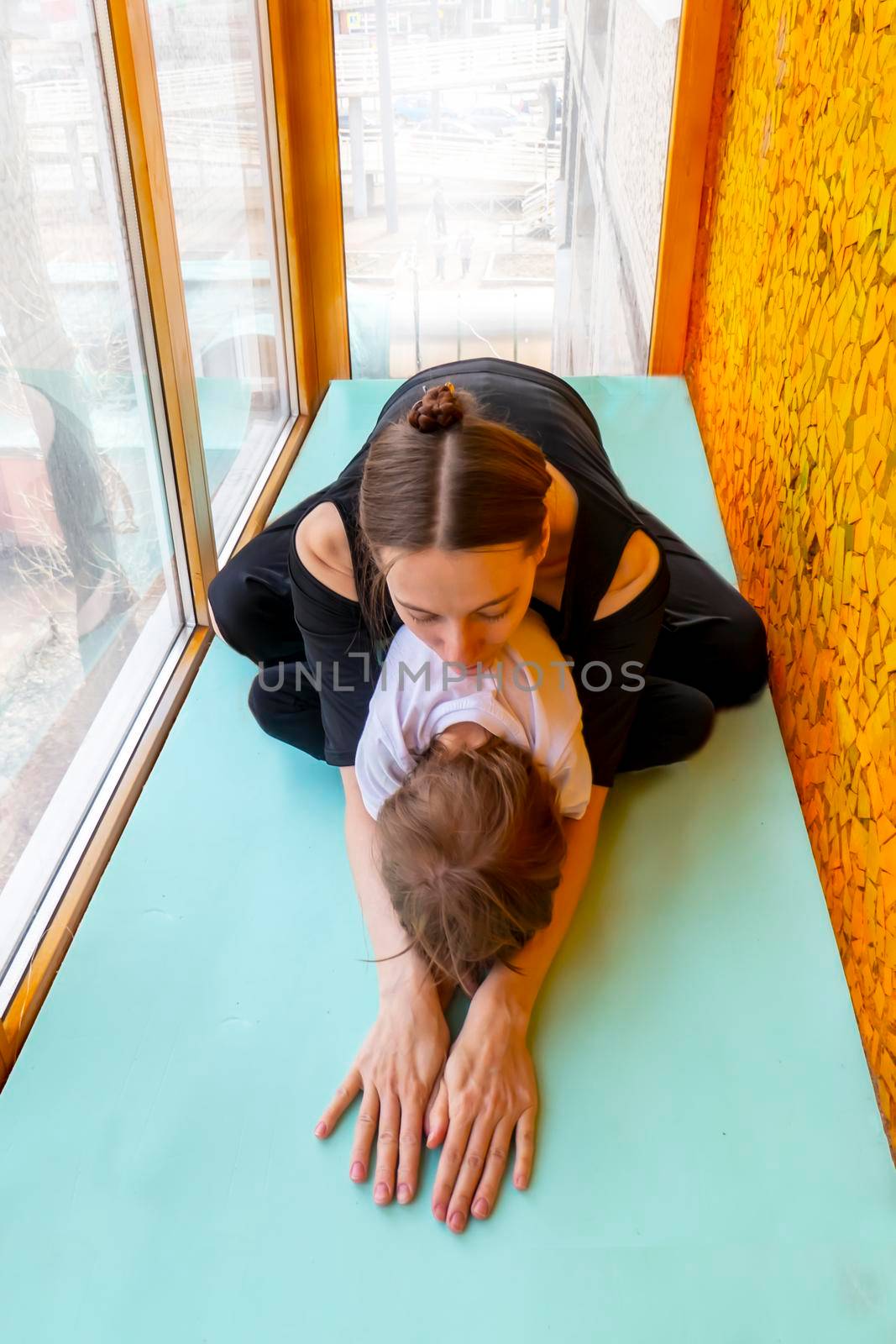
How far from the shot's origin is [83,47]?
1478mm

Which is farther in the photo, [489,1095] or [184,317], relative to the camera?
[184,317]

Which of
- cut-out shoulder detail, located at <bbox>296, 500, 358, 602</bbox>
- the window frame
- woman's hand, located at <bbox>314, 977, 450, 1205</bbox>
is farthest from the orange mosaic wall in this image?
the window frame

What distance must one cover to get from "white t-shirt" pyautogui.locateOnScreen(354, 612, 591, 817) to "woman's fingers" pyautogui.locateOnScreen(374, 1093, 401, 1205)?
1.13 ft

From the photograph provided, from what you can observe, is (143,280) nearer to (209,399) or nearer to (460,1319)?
(209,399)

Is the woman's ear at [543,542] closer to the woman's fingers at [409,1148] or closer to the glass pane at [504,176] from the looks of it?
the woman's fingers at [409,1148]

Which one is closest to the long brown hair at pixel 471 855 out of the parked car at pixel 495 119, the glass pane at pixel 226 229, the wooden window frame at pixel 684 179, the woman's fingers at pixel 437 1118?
the woman's fingers at pixel 437 1118

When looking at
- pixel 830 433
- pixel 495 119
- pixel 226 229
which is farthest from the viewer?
pixel 495 119

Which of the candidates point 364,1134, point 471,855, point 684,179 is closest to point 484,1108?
point 364,1134

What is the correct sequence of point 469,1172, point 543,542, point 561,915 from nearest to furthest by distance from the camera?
point 469,1172 → point 543,542 → point 561,915

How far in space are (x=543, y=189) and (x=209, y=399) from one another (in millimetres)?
1148

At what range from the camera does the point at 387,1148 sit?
112cm

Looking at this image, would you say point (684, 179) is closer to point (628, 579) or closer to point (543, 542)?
point (628, 579)

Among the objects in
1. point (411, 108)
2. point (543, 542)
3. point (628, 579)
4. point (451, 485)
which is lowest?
point (628, 579)

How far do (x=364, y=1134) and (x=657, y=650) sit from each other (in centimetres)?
89
